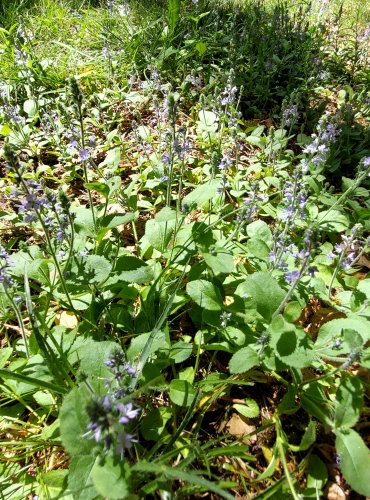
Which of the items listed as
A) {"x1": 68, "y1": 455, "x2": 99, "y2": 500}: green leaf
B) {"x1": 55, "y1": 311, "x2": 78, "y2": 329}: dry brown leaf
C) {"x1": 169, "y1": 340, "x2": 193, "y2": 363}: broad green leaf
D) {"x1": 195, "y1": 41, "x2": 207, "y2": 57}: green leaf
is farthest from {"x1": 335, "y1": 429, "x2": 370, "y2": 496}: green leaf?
{"x1": 195, "y1": 41, "x2": 207, "y2": 57}: green leaf

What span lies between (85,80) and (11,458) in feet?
15.3

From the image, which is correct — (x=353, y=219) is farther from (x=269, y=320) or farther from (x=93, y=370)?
(x=93, y=370)

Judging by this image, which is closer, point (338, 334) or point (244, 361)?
point (244, 361)

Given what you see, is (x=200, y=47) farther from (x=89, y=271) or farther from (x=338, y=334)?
(x=338, y=334)

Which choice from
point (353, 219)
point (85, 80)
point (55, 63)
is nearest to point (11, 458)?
point (353, 219)

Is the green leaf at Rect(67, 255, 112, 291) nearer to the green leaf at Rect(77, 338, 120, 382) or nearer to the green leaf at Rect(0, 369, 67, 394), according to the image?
the green leaf at Rect(77, 338, 120, 382)

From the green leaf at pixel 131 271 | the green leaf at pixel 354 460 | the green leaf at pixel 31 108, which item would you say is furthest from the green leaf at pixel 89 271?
the green leaf at pixel 31 108

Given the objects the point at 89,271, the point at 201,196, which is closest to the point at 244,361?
the point at 89,271

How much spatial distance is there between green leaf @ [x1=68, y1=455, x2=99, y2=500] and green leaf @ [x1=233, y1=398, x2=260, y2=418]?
932 millimetres

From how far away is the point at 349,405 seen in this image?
6.01 ft

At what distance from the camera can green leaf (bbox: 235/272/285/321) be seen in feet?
7.00

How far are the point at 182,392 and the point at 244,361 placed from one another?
38 cm

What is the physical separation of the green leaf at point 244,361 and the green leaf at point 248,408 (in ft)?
1.24

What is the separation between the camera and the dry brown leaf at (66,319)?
266 centimetres
